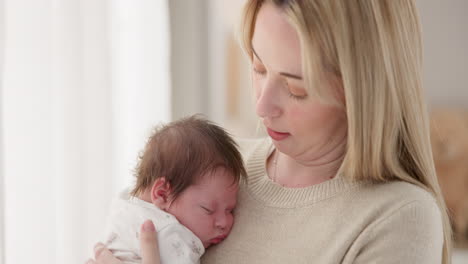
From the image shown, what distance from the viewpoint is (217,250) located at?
1414 millimetres

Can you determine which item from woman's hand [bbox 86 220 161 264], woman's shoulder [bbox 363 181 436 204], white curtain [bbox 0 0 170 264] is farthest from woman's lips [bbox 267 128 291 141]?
white curtain [bbox 0 0 170 264]

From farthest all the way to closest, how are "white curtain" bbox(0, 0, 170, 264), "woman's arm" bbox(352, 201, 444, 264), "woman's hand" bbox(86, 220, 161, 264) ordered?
"white curtain" bbox(0, 0, 170, 264) < "woman's hand" bbox(86, 220, 161, 264) < "woman's arm" bbox(352, 201, 444, 264)

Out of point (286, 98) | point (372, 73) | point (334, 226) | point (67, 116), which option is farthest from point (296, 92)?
point (67, 116)

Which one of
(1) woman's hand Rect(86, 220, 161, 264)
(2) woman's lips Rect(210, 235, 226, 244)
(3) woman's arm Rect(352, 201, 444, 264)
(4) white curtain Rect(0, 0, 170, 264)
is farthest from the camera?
(4) white curtain Rect(0, 0, 170, 264)

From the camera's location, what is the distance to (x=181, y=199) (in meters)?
1.41

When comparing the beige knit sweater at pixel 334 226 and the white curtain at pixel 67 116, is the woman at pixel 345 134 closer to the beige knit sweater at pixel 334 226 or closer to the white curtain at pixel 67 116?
the beige knit sweater at pixel 334 226

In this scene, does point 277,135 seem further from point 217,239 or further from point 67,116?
point 67,116

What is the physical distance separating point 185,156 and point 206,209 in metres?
0.13

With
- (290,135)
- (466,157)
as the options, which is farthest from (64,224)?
(466,157)

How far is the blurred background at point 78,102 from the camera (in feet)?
5.78

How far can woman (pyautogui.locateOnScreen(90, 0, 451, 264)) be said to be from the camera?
1.19 m

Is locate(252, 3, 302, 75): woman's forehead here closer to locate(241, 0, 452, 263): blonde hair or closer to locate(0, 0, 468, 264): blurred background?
locate(241, 0, 452, 263): blonde hair

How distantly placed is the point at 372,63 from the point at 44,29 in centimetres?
111

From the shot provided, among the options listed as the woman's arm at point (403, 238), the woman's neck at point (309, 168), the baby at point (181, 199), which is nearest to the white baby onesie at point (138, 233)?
the baby at point (181, 199)
